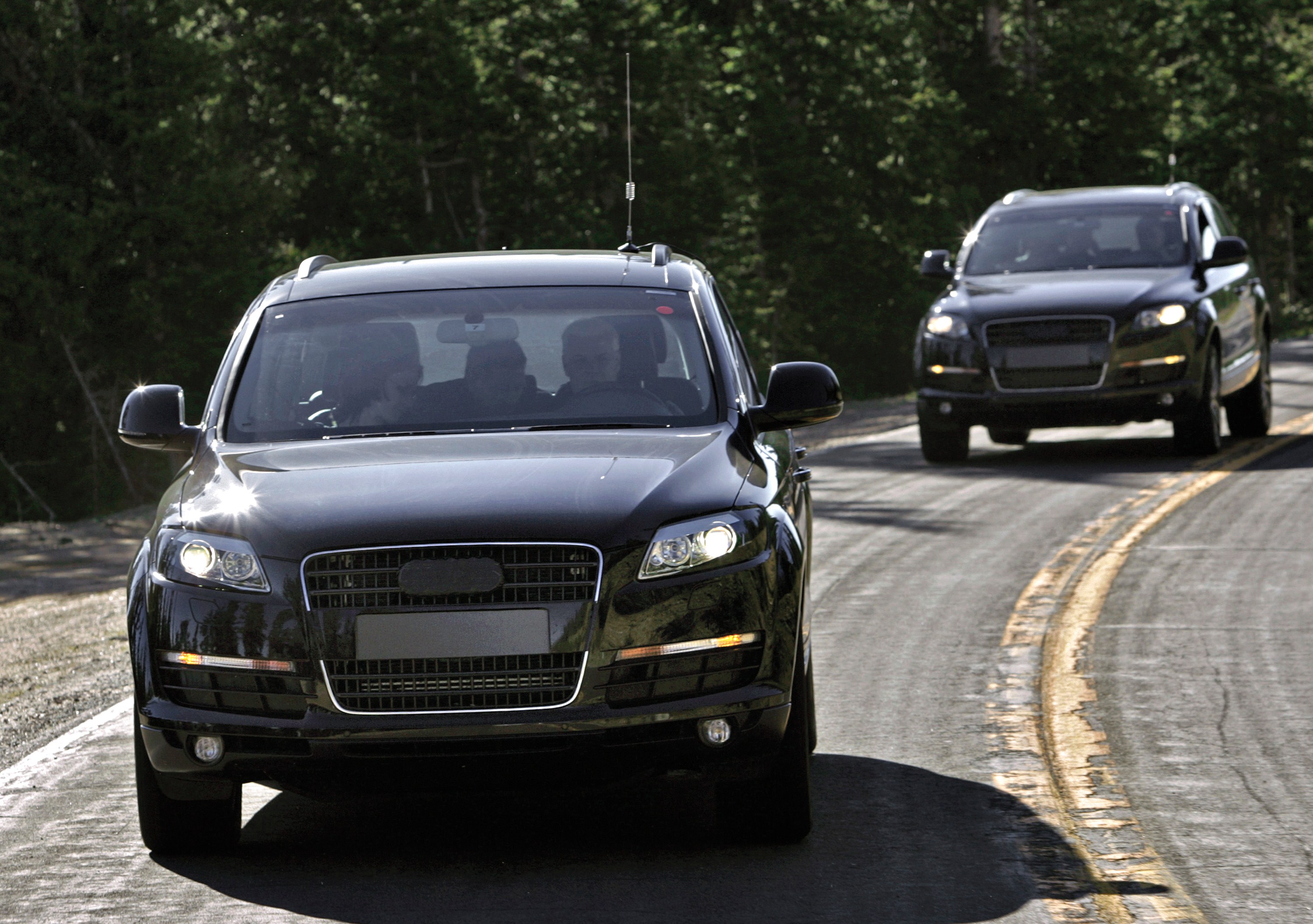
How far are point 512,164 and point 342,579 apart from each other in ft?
115

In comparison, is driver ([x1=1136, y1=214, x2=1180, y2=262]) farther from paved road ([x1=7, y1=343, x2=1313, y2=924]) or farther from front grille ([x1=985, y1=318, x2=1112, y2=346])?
paved road ([x1=7, y1=343, x2=1313, y2=924])

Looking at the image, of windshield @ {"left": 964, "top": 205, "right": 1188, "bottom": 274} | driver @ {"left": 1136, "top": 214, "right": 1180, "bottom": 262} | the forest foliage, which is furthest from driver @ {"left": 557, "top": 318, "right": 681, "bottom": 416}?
the forest foliage

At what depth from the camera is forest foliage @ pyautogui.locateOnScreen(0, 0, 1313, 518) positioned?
31.8 m

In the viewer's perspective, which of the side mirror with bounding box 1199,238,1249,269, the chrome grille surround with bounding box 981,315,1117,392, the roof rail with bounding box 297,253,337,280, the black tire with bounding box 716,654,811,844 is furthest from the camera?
the side mirror with bounding box 1199,238,1249,269

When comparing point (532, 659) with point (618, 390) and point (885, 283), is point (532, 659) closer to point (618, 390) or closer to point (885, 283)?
point (618, 390)

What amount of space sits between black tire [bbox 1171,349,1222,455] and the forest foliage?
12867 mm

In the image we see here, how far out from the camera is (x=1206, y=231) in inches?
672

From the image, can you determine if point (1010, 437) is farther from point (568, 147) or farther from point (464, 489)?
point (568, 147)

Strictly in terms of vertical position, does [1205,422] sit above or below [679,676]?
below

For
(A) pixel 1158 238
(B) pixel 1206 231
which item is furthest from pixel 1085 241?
(B) pixel 1206 231

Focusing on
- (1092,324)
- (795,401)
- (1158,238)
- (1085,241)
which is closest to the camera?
(795,401)

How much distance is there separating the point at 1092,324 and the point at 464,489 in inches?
429

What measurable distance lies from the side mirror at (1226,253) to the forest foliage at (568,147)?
490 inches

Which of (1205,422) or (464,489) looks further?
(1205,422)
